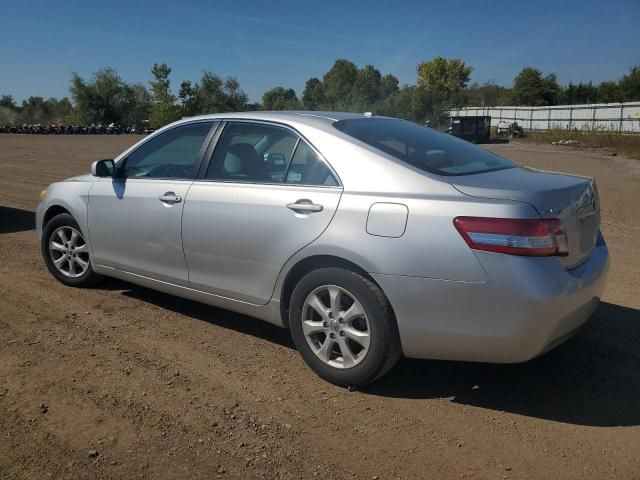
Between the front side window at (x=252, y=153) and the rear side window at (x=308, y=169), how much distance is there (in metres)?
0.07

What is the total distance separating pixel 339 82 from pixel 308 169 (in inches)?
2640

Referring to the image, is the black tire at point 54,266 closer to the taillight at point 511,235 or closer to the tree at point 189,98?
the taillight at point 511,235

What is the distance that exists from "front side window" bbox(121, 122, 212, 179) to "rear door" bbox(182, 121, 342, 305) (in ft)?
0.71

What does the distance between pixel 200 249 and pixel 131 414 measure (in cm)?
127

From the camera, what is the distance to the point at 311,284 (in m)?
3.53

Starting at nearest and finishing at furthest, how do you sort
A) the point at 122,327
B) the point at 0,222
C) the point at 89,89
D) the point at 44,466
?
the point at 44,466, the point at 122,327, the point at 0,222, the point at 89,89

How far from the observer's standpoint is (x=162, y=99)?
74.9 m

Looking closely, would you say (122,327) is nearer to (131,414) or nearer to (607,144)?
(131,414)

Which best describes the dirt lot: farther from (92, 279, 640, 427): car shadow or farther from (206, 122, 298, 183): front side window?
(206, 122, 298, 183): front side window

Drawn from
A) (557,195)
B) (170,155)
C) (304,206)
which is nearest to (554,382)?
(557,195)

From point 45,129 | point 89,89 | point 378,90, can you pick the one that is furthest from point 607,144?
point 89,89

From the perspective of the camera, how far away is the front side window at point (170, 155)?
4.39m

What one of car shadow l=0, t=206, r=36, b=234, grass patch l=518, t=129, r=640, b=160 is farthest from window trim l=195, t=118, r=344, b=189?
grass patch l=518, t=129, r=640, b=160

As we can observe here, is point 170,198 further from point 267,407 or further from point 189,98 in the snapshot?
point 189,98
